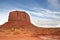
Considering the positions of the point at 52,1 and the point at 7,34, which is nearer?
the point at 7,34

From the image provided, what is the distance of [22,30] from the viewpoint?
197 inches

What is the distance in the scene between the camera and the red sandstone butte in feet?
16.3

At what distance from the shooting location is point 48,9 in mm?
5270

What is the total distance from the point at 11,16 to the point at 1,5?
0.42 metres

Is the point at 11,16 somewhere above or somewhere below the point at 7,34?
above

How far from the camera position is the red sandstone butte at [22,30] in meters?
4.96

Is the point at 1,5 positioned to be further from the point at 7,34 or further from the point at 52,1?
the point at 52,1

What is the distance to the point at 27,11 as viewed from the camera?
5.16 meters

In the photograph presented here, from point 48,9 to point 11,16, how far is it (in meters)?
1.12

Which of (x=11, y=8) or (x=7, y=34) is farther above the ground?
(x=11, y=8)

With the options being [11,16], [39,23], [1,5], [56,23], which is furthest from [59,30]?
[1,5]

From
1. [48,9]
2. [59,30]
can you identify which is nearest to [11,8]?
[48,9]

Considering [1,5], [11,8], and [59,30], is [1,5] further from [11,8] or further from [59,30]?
[59,30]

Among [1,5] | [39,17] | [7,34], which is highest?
[1,5]
